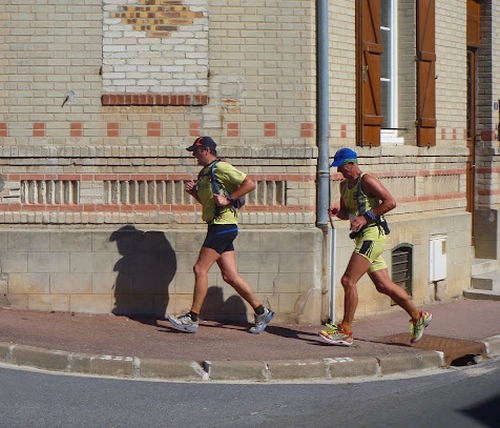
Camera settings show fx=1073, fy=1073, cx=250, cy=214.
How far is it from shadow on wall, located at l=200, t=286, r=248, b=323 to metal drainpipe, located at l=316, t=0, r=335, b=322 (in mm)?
921

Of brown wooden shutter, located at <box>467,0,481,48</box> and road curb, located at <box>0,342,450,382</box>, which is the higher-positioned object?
brown wooden shutter, located at <box>467,0,481,48</box>

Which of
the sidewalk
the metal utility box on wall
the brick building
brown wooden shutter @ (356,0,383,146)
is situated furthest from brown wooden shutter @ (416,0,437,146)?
the sidewalk

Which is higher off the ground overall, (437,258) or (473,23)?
(473,23)

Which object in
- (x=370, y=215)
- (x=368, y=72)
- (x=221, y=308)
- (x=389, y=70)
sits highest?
(x=389, y=70)

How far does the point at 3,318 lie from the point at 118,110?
2475 mm

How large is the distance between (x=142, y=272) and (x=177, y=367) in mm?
2558

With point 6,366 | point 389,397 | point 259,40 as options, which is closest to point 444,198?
point 259,40

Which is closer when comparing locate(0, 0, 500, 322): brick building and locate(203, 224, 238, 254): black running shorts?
locate(203, 224, 238, 254): black running shorts

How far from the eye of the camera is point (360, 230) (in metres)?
9.99

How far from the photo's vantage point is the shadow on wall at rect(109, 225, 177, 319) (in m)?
11.3

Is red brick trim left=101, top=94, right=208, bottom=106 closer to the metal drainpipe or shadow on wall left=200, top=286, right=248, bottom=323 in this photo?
the metal drainpipe

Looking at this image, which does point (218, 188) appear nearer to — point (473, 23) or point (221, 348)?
point (221, 348)

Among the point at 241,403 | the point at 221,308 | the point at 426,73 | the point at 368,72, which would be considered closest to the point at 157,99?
the point at 221,308

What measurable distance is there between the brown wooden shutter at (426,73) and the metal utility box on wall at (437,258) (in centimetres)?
121
